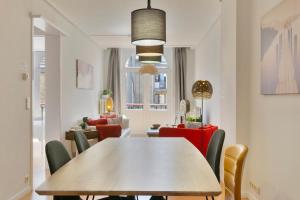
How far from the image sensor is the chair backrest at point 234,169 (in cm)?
199

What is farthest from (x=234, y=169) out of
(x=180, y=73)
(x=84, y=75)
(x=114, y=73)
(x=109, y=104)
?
(x=114, y=73)

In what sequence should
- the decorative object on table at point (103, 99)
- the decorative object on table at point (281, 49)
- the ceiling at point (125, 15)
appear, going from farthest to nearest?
the decorative object on table at point (103, 99), the ceiling at point (125, 15), the decorative object on table at point (281, 49)

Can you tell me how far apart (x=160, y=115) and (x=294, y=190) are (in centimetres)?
785

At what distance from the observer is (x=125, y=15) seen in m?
6.00

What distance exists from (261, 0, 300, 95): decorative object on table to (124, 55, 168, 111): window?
23.7ft

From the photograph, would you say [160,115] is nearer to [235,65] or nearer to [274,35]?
[235,65]

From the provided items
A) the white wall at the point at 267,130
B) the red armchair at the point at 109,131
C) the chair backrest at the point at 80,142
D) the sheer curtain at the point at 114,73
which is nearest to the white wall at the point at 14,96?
the chair backrest at the point at 80,142

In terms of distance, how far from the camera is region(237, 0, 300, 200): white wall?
8.54 ft

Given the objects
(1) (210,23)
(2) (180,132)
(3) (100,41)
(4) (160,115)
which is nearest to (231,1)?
(2) (180,132)

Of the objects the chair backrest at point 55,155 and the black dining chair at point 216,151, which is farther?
the black dining chair at point 216,151

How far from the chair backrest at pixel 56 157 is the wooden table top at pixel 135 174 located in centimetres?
11

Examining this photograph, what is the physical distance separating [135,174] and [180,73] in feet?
27.5

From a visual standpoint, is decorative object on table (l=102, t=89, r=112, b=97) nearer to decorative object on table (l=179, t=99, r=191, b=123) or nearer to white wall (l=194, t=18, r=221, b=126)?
decorative object on table (l=179, t=99, r=191, b=123)

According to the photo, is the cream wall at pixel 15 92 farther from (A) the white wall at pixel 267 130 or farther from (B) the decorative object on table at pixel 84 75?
(A) the white wall at pixel 267 130
